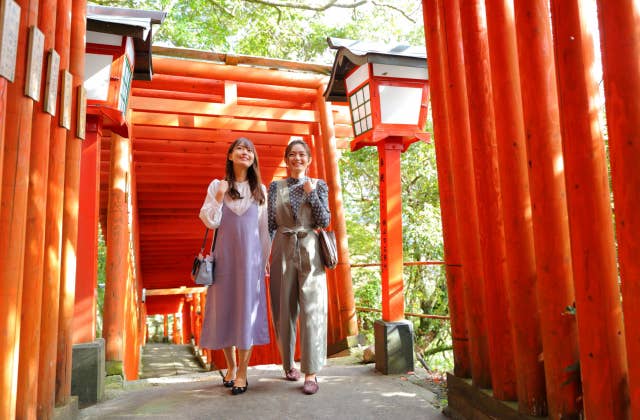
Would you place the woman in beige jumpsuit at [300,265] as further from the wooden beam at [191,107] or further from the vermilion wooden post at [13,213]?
the wooden beam at [191,107]

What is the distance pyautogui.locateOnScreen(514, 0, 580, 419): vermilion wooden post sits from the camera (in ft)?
5.54

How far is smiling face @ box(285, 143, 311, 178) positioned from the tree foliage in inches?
237

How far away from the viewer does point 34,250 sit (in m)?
1.84

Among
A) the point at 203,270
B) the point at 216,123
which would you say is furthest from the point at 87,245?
the point at 216,123

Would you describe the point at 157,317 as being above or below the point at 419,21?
below

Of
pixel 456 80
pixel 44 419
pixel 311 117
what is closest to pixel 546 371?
pixel 456 80

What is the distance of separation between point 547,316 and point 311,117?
14.2 feet

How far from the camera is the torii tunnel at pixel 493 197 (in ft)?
4.85

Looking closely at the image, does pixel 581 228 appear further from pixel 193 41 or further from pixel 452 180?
pixel 193 41

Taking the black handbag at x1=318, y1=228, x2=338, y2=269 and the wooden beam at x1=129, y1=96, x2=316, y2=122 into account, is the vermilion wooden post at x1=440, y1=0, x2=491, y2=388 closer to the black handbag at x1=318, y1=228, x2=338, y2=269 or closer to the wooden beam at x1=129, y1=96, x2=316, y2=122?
the black handbag at x1=318, y1=228, x2=338, y2=269

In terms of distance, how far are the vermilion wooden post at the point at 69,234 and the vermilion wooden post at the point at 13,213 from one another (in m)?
0.68

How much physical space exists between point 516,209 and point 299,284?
4.71ft

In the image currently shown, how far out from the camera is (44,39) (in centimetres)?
184

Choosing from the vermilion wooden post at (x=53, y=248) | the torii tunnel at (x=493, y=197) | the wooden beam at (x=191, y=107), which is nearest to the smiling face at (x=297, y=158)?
the torii tunnel at (x=493, y=197)
